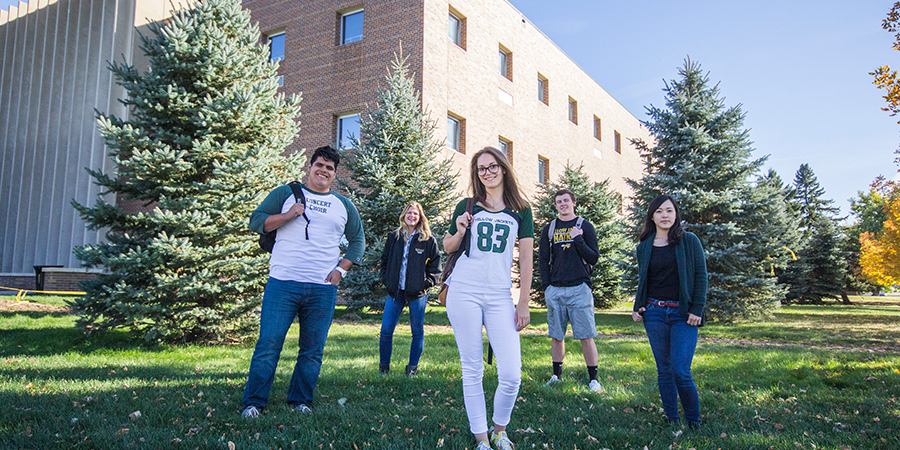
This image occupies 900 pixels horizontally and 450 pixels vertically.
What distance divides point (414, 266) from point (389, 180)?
710cm

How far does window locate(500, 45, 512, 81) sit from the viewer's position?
21156 mm

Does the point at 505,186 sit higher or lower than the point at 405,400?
higher

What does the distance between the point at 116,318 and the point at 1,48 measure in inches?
965

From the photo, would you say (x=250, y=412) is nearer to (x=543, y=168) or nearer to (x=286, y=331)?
(x=286, y=331)

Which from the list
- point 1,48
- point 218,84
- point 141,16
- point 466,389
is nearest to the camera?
point 466,389

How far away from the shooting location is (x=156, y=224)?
7.19m

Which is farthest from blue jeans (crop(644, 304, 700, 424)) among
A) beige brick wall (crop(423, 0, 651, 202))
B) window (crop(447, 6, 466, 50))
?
window (crop(447, 6, 466, 50))

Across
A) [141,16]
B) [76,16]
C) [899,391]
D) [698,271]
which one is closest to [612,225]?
[899,391]

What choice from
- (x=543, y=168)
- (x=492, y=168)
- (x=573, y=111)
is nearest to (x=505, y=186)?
(x=492, y=168)

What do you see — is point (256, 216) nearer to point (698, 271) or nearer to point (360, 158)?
point (698, 271)

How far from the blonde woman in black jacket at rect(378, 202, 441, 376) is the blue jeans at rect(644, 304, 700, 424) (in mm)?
2505

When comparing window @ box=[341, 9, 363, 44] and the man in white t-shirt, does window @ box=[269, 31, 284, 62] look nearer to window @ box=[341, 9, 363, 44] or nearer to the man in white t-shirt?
window @ box=[341, 9, 363, 44]

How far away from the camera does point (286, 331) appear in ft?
13.3

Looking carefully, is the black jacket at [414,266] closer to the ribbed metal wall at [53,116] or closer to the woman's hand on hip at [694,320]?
the woman's hand on hip at [694,320]
